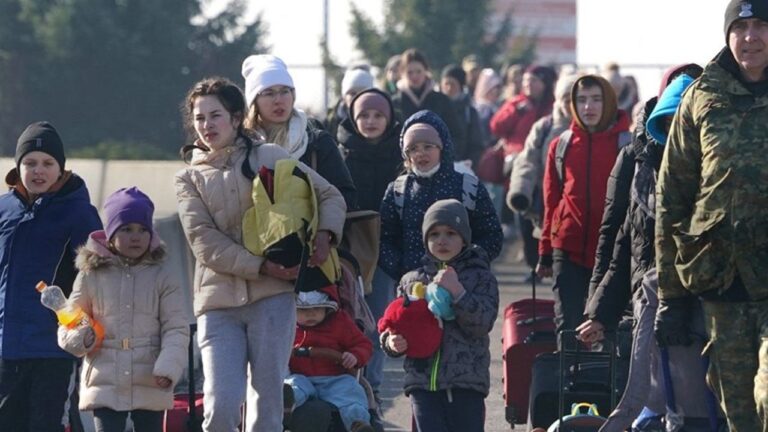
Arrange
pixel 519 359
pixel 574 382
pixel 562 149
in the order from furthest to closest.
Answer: pixel 562 149, pixel 519 359, pixel 574 382

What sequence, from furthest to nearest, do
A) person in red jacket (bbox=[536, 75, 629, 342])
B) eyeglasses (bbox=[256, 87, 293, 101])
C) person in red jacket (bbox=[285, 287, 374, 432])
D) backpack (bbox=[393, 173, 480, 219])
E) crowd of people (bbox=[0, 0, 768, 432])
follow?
person in red jacket (bbox=[536, 75, 629, 342]) → backpack (bbox=[393, 173, 480, 219]) → eyeglasses (bbox=[256, 87, 293, 101]) → person in red jacket (bbox=[285, 287, 374, 432]) → crowd of people (bbox=[0, 0, 768, 432])

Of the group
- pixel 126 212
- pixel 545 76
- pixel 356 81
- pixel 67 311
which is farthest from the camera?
pixel 545 76

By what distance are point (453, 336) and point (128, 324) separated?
1.48 m

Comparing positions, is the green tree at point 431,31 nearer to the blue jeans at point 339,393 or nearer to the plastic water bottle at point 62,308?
the blue jeans at point 339,393

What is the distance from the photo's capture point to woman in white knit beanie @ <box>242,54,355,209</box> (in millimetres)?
9875

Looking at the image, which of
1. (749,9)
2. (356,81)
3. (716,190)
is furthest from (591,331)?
(356,81)

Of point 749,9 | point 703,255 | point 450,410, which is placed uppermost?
point 749,9

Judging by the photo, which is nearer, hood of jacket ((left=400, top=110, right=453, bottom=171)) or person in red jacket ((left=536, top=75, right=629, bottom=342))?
hood of jacket ((left=400, top=110, right=453, bottom=171))

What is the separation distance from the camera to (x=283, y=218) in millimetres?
8812

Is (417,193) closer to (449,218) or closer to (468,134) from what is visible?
(449,218)

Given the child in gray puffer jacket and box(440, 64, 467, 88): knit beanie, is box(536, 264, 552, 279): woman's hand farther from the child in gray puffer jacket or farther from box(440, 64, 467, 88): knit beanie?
box(440, 64, 467, 88): knit beanie

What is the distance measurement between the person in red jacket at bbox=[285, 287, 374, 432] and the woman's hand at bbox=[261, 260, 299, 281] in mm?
685

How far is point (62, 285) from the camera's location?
372 inches

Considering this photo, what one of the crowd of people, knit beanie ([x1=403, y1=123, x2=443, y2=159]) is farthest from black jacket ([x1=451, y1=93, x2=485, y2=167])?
the crowd of people
